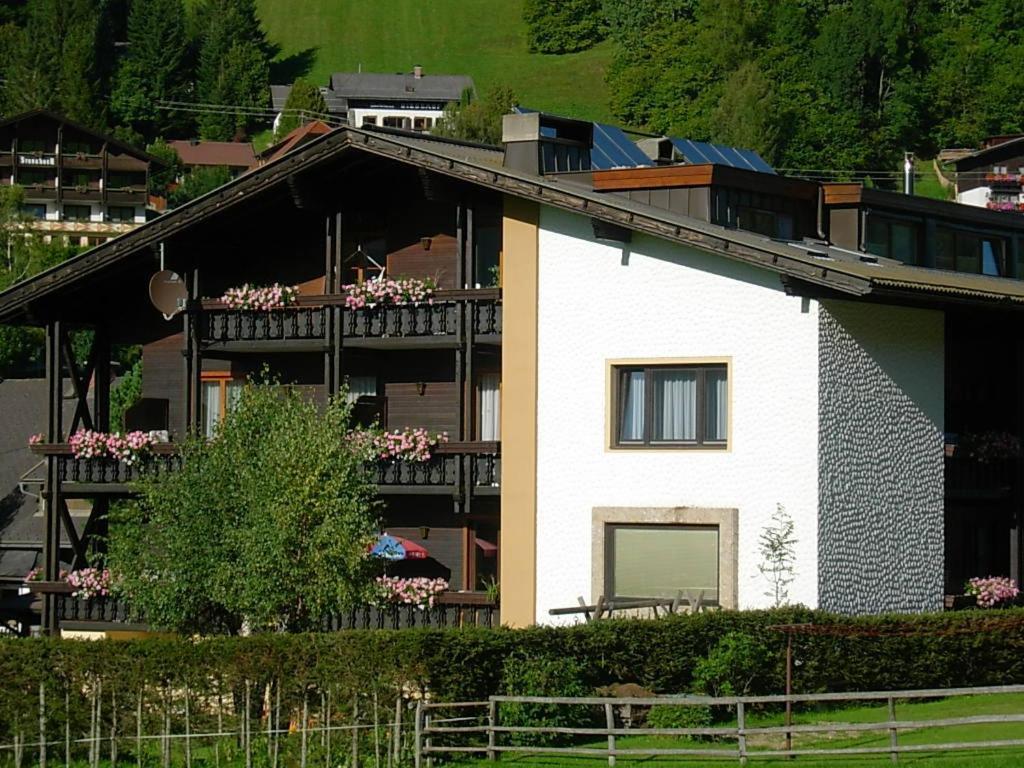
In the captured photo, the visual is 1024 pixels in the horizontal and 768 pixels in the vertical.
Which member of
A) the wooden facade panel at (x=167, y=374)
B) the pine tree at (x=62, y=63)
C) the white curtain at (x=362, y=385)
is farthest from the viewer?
the pine tree at (x=62, y=63)

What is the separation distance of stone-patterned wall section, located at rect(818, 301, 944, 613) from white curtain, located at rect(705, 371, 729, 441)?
1.64 m

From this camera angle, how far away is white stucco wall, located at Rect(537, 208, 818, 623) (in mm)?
31906

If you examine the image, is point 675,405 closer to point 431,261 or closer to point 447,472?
point 447,472

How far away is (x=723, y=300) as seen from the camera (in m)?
32.5

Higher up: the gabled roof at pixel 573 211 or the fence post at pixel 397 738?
the gabled roof at pixel 573 211

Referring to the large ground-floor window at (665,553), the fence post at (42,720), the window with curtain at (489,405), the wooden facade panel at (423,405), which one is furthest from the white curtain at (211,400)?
the fence post at (42,720)

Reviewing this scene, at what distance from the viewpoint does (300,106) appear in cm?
16362

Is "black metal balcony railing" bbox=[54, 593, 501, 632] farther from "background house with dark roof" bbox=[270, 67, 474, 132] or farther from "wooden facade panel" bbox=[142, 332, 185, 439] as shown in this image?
"background house with dark roof" bbox=[270, 67, 474, 132]

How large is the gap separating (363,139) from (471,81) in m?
134

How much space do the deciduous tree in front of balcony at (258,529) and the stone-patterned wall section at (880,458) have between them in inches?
280

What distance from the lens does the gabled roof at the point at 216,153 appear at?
514 feet

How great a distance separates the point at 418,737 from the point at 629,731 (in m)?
2.73

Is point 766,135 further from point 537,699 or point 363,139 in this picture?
point 537,699

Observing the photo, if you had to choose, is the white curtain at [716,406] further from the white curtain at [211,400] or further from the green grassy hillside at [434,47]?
the green grassy hillside at [434,47]
